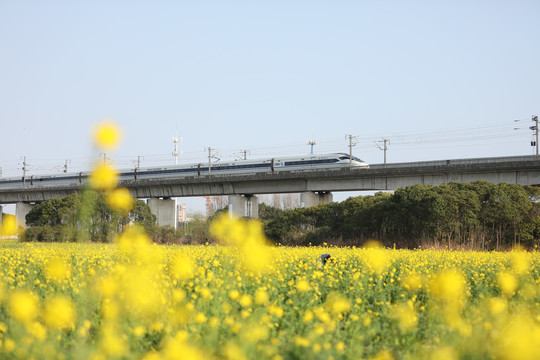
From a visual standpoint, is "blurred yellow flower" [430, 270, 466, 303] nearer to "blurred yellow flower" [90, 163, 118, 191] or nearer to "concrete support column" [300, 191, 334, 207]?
"blurred yellow flower" [90, 163, 118, 191]

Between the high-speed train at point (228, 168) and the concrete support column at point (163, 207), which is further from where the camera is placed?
the concrete support column at point (163, 207)

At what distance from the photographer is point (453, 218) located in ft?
63.1

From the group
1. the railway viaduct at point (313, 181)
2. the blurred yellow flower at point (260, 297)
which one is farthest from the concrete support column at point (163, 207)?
the blurred yellow flower at point (260, 297)

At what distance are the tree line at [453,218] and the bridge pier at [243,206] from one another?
1861 cm

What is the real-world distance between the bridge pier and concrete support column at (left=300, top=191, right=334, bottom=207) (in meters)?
5.16

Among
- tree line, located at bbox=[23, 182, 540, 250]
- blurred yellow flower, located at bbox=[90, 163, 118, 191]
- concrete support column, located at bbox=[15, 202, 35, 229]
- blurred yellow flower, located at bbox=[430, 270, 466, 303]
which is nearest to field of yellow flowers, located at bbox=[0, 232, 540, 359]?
blurred yellow flower, located at bbox=[430, 270, 466, 303]

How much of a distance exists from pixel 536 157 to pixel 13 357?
110ft

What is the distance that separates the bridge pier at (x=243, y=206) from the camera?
1601 inches

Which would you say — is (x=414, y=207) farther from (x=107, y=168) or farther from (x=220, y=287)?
(x=107, y=168)

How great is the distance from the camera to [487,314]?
491cm

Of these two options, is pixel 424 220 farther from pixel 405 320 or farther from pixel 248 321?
pixel 248 321

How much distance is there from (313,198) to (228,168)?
10625 millimetres

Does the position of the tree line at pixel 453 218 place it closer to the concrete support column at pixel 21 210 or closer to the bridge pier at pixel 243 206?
the bridge pier at pixel 243 206

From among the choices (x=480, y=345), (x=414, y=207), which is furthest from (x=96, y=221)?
(x=480, y=345)
